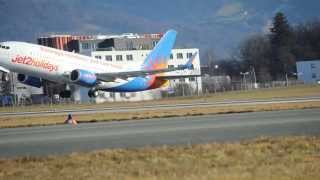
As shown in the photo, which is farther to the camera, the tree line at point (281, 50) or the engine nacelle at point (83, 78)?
the tree line at point (281, 50)

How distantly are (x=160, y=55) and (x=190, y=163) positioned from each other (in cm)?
5466

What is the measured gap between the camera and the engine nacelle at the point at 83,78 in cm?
5575

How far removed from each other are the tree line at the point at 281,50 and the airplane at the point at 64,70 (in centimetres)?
8541

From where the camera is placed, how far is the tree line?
148 m

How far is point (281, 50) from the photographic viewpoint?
148 meters

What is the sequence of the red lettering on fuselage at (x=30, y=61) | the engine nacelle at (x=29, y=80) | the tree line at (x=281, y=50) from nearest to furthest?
1. the red lettering on fuselage at (x=30, y=61)
2. the engine nacelle at (x=29, y=80)
3. the tree line at (x=281, y=50)

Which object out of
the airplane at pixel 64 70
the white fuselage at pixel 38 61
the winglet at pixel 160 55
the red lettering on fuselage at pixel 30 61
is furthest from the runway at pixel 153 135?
the winglet at pixel 160 55

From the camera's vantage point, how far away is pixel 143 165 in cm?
1584

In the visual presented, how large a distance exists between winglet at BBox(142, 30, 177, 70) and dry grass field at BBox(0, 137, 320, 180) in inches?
1926

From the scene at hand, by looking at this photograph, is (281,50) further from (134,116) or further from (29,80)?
(134,116)

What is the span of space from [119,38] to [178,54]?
1486 cm

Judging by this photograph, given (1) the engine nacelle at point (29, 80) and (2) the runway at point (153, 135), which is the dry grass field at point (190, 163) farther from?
(1) the engine nacelle at point (29, 80)

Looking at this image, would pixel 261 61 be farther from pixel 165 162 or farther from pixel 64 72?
pixel 165 162

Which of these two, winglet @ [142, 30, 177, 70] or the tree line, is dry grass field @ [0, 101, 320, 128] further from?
the tree line
